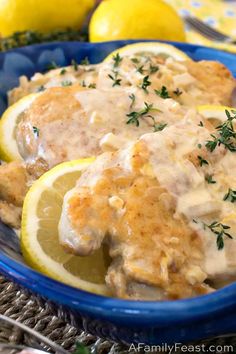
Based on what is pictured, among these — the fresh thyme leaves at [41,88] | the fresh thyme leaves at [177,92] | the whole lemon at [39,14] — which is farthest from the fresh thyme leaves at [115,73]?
the whole lemon at [39,14]

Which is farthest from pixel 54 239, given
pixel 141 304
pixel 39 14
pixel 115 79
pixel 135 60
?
pixel 39 14

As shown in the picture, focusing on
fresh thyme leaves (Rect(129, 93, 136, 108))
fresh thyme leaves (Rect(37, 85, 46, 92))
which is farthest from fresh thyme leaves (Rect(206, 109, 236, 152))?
fresh thyme leaves (Rect(37, 85, 46, 92))

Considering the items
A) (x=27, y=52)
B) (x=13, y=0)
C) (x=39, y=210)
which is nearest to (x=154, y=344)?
(x=39, y=210)

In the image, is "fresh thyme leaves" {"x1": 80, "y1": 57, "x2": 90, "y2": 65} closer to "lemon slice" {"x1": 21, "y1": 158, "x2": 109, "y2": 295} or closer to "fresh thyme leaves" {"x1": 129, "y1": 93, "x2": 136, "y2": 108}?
"fresh thyme leaves" {"x1": 129, "y1": 93, "x2": 136, "y2": 108}

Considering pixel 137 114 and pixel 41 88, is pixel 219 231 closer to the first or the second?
pixel 137 114

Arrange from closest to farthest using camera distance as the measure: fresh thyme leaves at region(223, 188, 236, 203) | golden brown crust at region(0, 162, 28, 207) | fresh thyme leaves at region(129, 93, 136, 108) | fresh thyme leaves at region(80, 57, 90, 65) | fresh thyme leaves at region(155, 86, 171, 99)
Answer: fresh thyme leaves at region(223, 188, 236, 203) < golden brown crust at region(0, 162, 28, 207) < fresh thyme leaves at region(129, 93, 136, 108) < fresh thyme leaves at region(155, 86, 171, 99) < fresh thyme leaves at region(80, 57, 90, 65)
